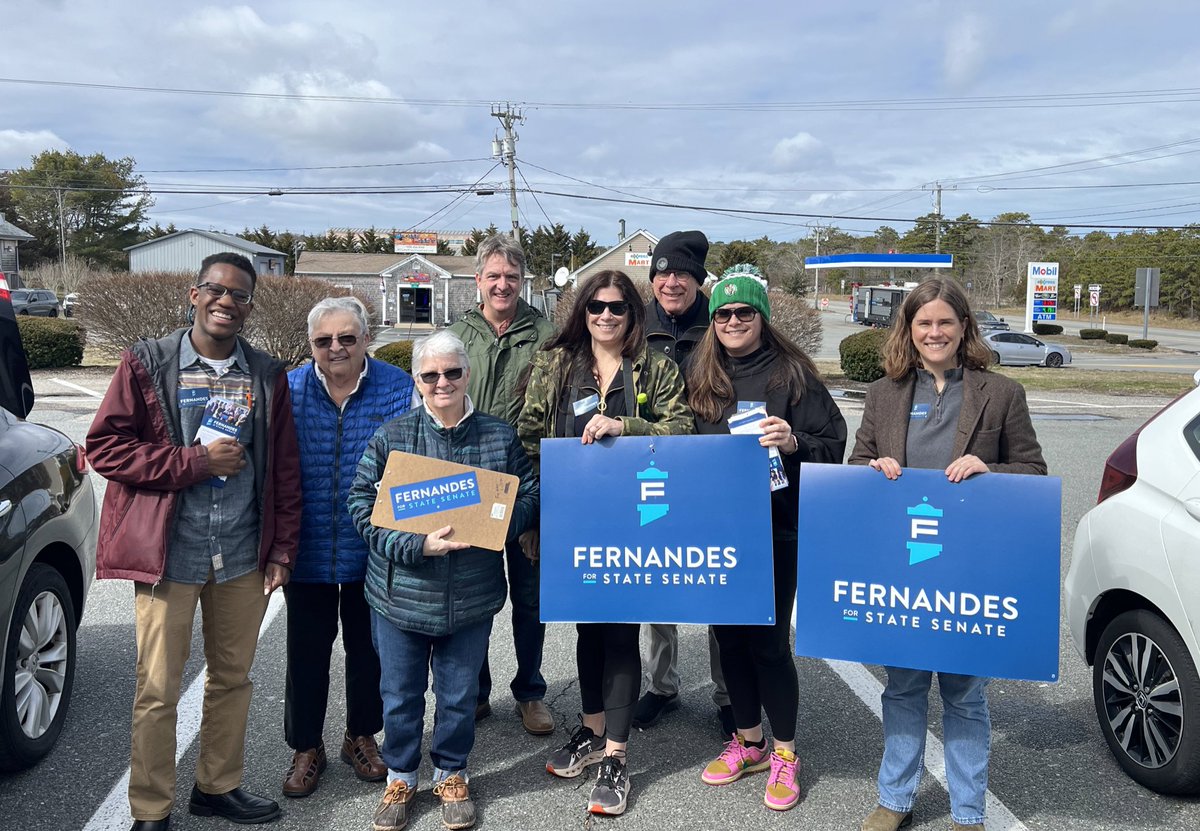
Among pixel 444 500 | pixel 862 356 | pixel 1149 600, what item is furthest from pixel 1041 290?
pixel 444 500

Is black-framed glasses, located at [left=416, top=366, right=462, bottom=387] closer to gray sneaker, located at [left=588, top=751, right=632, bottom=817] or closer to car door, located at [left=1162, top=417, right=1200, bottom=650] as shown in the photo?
gray sneaker, located at [left=588, top=751, right=632, bottom=817]

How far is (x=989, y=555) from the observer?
3156 millimetres

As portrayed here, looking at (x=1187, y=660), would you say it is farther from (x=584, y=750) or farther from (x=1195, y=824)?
(x=584, y=750)

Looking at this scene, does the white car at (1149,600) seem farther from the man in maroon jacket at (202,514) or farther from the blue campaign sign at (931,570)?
the man in maroon jacket at (202,514)

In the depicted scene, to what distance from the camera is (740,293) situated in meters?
3.58

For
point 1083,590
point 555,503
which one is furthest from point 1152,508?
point 555,503

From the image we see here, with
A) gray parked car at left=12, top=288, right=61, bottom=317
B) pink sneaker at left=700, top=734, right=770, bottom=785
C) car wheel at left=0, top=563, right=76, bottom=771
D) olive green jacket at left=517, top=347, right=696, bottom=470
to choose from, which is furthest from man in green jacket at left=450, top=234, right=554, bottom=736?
gray parked car at left=12, top=288, right=61, bottom=317

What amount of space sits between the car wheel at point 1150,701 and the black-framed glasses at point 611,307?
7.87 ft

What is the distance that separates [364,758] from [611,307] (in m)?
2.11

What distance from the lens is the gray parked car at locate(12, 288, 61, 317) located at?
42.2 meters

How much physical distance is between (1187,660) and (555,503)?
2.42m

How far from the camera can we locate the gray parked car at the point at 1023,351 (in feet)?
110

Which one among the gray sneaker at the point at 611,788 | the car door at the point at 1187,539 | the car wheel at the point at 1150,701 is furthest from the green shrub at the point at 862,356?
the gray sneaker at the point at 611,788

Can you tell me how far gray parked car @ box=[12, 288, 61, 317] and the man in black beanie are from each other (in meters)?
45.1
